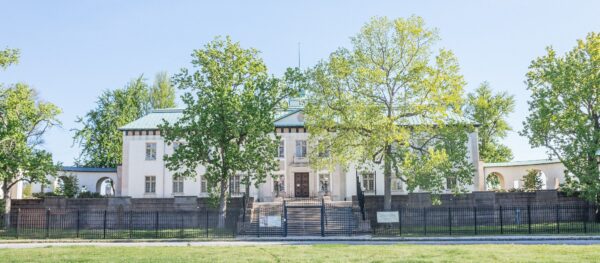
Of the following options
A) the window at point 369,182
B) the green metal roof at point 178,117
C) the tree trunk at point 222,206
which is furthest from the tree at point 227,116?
the window at point 369,182

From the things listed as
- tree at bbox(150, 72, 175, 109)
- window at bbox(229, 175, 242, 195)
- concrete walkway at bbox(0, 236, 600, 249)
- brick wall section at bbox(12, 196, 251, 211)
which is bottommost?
concrete walkway at bbox(0, 236, 600, 249)

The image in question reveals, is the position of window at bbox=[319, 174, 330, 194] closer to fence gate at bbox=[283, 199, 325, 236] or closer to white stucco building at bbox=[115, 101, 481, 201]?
white stucco building at bbox=[115, 101, 481, 201]

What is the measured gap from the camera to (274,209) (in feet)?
118

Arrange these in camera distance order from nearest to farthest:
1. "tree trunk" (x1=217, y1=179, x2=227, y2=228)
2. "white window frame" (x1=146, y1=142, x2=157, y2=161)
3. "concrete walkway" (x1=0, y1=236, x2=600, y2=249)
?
"concrete walkway" (x1=0, y1=236, x2=600, y2=249) → "tree trunk" (x1=217, y1=179, x2=227, y2=228) → "white window frame" (x1=146, y1=142, x2=157, y2=161)

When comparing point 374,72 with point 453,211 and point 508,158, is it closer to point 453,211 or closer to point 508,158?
point 453,211

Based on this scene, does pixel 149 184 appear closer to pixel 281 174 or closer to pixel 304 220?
pixel 281 174

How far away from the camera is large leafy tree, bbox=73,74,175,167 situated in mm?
55875

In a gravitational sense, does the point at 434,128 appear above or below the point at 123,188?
above

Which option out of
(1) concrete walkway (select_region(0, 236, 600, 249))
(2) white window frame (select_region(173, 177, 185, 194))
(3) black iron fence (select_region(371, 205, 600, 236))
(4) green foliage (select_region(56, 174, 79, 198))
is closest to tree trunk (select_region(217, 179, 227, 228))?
(1) concrete walkway (select_region(0, 236, 600, 249))

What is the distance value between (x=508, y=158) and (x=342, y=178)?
26195 millimetres

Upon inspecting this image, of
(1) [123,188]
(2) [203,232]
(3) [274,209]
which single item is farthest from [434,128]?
(1) [123,188]

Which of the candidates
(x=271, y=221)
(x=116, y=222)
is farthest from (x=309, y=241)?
(x=116, y=222)

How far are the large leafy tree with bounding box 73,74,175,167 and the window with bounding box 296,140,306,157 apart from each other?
2123 centimetres

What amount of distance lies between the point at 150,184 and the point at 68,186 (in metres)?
6.32
